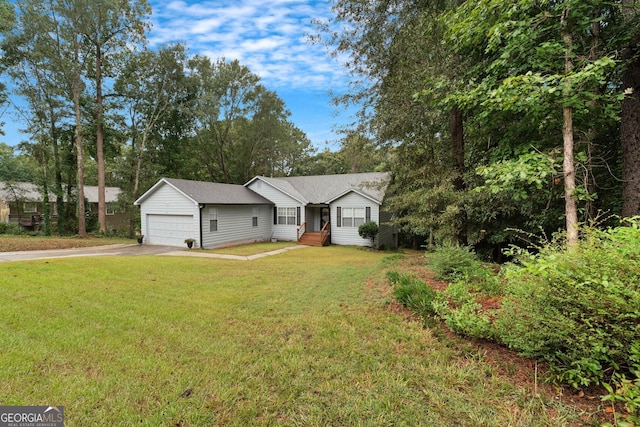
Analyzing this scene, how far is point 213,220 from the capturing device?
16141 mm

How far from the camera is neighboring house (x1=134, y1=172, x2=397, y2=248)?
52.1ft

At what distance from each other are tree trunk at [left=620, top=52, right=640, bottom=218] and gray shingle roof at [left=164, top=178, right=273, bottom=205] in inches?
624

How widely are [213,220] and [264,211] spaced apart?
4.42 m

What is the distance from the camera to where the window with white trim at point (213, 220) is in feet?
52.3

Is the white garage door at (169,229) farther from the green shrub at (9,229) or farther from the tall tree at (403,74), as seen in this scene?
the green shrub at (9,229)

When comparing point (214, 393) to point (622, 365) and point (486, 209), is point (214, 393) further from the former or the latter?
point (486, 209)

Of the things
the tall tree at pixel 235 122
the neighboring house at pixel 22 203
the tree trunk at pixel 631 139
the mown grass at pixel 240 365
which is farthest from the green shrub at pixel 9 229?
the tree trunk at pixel 631 139

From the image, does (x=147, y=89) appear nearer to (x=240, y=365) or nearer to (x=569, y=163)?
(x=240, y=365)

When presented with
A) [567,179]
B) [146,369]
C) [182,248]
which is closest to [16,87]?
[182,248]

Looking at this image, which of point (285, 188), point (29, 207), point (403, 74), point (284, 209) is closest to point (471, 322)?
point (403, 74)

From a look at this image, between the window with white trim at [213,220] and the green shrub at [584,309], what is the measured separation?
1556 cm

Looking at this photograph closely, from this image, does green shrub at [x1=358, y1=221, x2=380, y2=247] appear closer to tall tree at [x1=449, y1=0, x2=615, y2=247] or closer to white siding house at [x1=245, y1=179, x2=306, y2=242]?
white siding house at [x1=245, y1=179, x2=306, y2=242]

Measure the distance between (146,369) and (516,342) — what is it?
400 centimetres

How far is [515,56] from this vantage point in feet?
19.2
